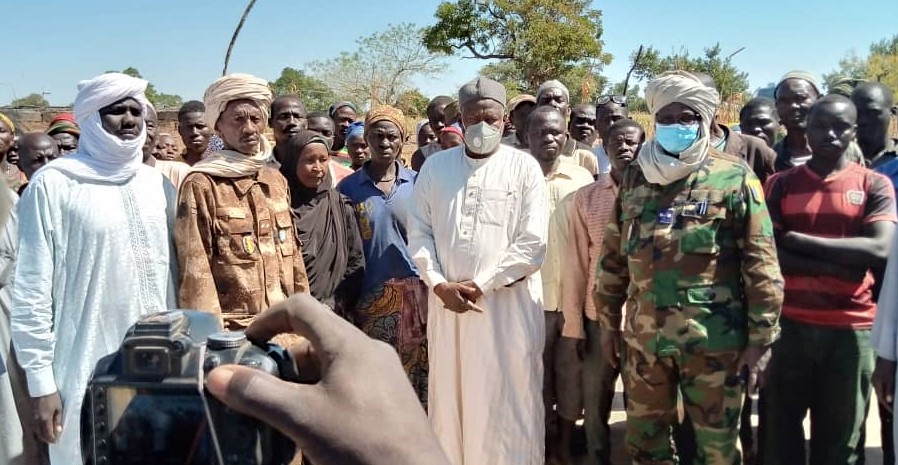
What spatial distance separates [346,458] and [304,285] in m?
2.12

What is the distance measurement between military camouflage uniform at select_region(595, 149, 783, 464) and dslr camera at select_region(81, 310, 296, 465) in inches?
83.8

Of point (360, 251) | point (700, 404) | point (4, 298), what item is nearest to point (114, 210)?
point (4, 298)

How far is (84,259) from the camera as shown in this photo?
247cm

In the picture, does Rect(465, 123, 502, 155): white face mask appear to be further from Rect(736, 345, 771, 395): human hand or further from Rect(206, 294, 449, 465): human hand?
Rect(206, 294, 449, 465): human hand

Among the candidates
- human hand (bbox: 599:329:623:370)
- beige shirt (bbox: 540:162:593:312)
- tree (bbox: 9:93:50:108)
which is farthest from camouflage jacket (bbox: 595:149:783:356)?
tree (bbox: 9:93:50:108)

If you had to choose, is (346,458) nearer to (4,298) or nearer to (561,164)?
(4,298)

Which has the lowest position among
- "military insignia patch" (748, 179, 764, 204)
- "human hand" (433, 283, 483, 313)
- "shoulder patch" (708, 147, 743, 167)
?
"human hand" (433, 283, 483, 313)

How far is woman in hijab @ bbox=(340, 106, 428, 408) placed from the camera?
12.3 ft

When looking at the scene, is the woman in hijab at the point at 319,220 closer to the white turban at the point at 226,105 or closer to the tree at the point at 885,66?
the white turban at the point at 226,105

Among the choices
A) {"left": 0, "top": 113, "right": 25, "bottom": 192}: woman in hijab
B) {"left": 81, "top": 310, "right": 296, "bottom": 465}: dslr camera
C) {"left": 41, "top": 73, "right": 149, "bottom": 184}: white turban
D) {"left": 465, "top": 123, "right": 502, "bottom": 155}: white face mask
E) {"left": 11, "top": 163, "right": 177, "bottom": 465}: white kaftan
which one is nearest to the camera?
{"left": 81, "top": 310, "right": 296, "bottom": 465}: dslr camera

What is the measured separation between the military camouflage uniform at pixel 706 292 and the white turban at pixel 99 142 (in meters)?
2.05

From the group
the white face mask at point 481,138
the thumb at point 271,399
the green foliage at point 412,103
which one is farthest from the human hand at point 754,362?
the green foliage at point 412,103

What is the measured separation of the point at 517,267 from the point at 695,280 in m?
0.79

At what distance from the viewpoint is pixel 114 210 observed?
8.20ft
